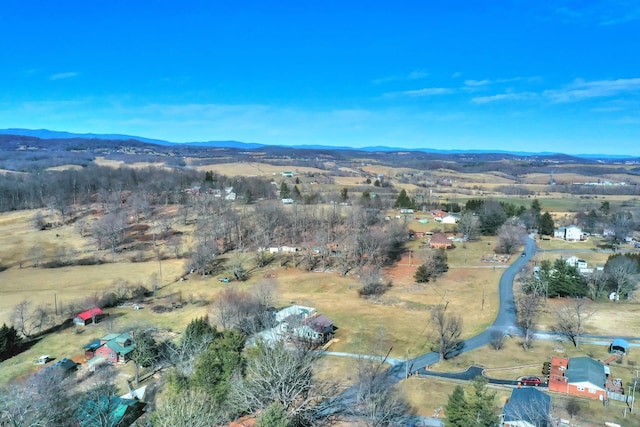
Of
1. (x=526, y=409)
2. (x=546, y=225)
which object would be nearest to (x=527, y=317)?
(x=526, y=409)

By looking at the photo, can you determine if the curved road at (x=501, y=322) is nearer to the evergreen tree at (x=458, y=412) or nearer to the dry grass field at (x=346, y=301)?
the dry grass field at (x=346, y=301)

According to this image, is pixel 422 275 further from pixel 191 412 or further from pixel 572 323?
pixel 191 412

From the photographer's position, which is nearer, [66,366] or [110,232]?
[66,366]

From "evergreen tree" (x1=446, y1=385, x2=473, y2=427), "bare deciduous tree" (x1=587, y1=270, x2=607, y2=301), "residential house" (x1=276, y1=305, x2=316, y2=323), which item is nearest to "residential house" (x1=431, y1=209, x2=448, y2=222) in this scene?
"bare deciduous tree" (x1=587, y1=270, x2=607, y2=301)

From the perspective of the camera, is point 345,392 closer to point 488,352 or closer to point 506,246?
point 488,352

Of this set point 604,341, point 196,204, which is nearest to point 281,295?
point 604,341

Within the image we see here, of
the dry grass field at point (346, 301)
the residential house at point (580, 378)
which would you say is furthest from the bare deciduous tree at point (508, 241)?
the residential house at point (580, 378)
